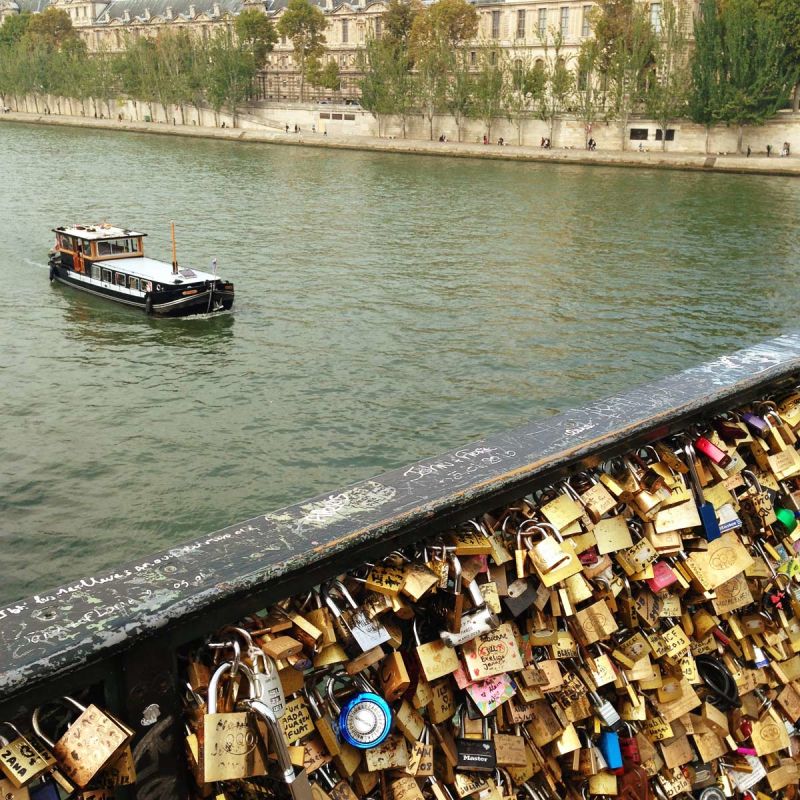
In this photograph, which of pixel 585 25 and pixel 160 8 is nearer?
pixel 585 25

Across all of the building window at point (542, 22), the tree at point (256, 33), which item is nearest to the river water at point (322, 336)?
the building window at point (542, 22)

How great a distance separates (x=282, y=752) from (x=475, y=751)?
1.95ft

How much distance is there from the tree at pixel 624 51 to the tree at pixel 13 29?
59.0 metres

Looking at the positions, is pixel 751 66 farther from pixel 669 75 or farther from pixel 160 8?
pixel 160 8

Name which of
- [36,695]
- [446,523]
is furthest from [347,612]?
[36,695]

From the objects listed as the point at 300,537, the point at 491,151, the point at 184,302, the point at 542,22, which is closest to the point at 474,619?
the point at 300,537

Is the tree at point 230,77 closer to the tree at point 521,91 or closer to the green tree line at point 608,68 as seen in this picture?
the green tree line at point 608,68

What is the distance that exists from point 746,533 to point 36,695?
75.4 inches

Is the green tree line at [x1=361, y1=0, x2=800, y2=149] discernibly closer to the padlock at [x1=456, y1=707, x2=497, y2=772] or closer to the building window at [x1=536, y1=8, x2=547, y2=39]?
the building window at [x1=536, y1=8, x2=547, y2=39]

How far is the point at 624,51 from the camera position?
49.6m

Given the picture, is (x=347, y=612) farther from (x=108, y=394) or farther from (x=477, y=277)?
(x=477, y=277)

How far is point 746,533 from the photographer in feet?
8.45

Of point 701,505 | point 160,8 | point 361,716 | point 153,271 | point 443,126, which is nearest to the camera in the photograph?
point 361,716

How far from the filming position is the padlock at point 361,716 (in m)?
1.71
